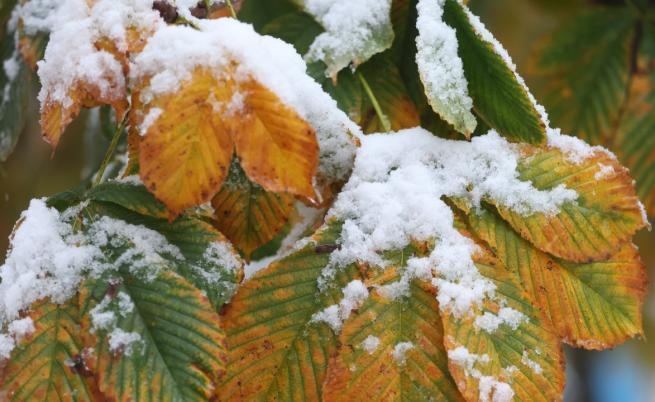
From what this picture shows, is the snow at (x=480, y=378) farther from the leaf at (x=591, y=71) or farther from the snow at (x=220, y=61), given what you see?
the leaf at (x=591, y=71)

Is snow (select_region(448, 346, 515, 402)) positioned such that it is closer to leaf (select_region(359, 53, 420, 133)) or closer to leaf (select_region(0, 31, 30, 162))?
leaf (select_region(359, 53, 420, 133))

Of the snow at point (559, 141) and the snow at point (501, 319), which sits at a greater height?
the snow at point (559, 141)

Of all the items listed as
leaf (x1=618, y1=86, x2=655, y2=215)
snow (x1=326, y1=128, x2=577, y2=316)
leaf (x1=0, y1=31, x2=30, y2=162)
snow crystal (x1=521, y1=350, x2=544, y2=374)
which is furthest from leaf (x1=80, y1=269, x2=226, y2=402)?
leaf (x1=618, y1=86, x2=655, y2=215)

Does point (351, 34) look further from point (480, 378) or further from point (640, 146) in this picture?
point (640, 146)

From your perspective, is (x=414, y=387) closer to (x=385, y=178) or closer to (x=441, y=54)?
(x=385, y=178)

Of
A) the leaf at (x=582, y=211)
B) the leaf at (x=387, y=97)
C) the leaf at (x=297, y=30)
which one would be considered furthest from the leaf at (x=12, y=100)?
the leaf at (x=582, y=211)

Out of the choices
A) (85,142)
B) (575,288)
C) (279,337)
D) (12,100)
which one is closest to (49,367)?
(279,337)
